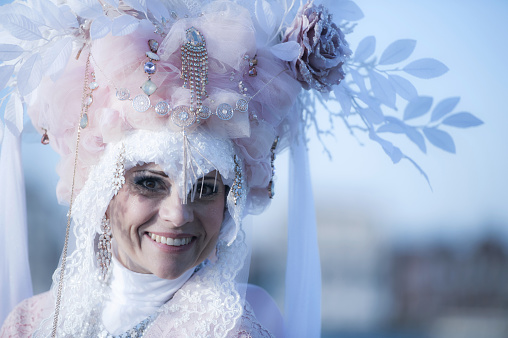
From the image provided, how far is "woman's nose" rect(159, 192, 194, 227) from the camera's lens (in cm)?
169

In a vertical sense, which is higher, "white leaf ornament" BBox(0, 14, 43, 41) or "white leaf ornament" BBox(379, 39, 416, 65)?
"white leaf ornament" BBox(379, 39, 416, 65)

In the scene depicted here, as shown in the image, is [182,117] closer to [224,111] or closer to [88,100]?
[224,111]

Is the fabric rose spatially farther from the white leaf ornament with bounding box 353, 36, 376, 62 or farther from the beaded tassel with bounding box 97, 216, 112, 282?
the beaded tassel with bounding box 97, 216, 112, 282

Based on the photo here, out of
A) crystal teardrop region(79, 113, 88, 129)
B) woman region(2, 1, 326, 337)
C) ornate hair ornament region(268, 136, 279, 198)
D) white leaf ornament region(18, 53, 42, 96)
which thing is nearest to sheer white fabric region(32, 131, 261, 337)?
woman region(2, 1, 326, 337)

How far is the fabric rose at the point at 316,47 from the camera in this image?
1747 mm

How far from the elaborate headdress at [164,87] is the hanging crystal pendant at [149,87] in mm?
13

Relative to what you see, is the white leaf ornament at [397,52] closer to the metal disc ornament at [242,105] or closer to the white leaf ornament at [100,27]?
the metal disc ornament at [242,105]

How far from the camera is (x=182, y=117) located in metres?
1.66

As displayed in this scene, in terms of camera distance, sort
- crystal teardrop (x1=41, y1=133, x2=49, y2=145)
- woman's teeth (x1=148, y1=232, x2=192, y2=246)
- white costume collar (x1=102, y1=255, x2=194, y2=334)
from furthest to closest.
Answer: crystal teardrop (x1=41, y1=133, x2=49, y2=145) → white costume collar (x1=102, y1=255, x2=194, y2=334) → woman's teeth (x1=148, y1=232, x2=192, y2=246)

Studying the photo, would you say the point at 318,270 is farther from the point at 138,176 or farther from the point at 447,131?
the point at 138,176

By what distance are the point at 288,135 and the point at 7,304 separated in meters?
1.37

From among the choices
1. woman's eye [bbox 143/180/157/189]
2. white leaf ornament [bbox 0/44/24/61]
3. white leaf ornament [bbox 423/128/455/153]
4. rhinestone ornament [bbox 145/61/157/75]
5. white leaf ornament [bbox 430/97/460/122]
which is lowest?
woman's eye [bbox 143/180/157/189]

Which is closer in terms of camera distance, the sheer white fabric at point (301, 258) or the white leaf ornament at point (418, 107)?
the white leaf ornament at point (418, 107)

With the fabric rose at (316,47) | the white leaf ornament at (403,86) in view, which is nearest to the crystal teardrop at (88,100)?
the fabric rose at (316,47)
